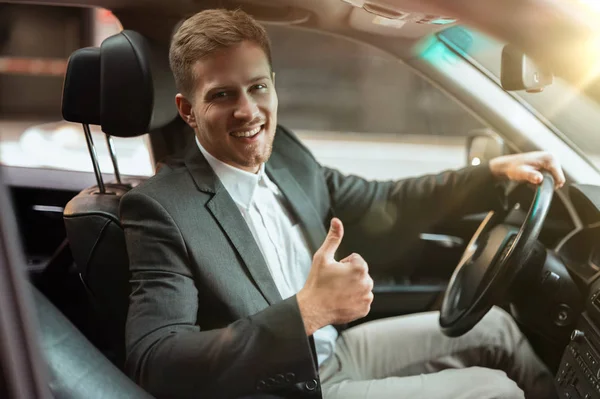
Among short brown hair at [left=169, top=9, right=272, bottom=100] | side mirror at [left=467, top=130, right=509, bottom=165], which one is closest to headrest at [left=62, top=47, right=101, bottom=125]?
short brown hair at [left=169, top=9, right=272, bottom=100]

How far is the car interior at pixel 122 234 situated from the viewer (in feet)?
3.83

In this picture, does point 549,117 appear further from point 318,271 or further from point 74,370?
point 74,370

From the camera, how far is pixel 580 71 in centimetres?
107

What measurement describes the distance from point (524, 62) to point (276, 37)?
702 millimetres

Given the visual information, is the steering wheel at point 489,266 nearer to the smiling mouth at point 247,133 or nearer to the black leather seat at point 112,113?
the smiling mouth at point 247,133

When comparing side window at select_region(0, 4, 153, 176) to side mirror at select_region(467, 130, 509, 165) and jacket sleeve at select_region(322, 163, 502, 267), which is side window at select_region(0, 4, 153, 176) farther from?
side mirror at select_region(467, 130, 509, 165)

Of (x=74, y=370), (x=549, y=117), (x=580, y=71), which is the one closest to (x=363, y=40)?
(x=549, y=117)

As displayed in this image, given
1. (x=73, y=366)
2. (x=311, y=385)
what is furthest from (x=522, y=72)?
(x=73, y=366)

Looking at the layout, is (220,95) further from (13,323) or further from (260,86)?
(13,323)

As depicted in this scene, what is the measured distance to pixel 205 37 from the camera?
121 centimetres

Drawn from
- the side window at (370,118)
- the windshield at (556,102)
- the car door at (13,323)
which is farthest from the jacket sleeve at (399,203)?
Answer: the side window at (370,118)

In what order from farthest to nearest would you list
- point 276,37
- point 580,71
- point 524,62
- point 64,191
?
point 276,37
point 64,191
point 524,62
point 580,71

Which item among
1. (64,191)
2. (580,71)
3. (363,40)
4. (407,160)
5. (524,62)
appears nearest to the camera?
(580,71)

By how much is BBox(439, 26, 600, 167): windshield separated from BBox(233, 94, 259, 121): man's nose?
448mm
